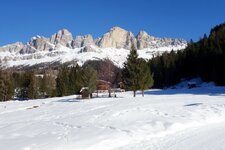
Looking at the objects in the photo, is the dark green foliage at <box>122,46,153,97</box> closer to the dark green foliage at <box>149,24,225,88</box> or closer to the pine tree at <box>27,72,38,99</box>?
the dark green foliage at <box>149,24,225,88</box>

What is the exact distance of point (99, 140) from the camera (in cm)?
1692

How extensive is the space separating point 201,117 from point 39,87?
99.3 m

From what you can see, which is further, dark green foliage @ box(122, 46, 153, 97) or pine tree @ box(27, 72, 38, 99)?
pine tree @ box(27, 72, 38, 99)

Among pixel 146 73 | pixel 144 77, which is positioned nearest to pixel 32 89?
pixel 146 73

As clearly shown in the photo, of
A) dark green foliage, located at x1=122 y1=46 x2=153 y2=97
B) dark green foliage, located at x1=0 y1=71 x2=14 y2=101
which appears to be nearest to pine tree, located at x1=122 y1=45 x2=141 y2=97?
dark green foliage, located at x1=122 y1=46 x2=153 y2=97

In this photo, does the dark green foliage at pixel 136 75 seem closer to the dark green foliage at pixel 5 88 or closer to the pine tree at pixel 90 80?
the pine tree at pixel 90 80

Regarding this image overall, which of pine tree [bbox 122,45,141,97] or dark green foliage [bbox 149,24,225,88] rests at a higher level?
dark green foliage [bbox 149,24,225,88]

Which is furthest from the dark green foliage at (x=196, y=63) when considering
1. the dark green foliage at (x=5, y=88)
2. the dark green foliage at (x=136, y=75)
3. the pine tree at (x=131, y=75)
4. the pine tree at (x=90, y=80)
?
the dark green foliage at (x=5, y=88)

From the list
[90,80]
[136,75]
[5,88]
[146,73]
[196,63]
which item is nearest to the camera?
[136,75]

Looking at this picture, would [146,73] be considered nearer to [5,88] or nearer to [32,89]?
[5,88]

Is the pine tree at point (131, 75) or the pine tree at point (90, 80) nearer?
the pine tree at point (131, 75)

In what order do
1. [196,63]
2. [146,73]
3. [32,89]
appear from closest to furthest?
[146,73], [196,63], [32,89]

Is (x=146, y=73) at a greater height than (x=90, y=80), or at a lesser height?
lesser

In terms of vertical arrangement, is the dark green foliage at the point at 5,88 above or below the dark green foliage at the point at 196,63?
below
